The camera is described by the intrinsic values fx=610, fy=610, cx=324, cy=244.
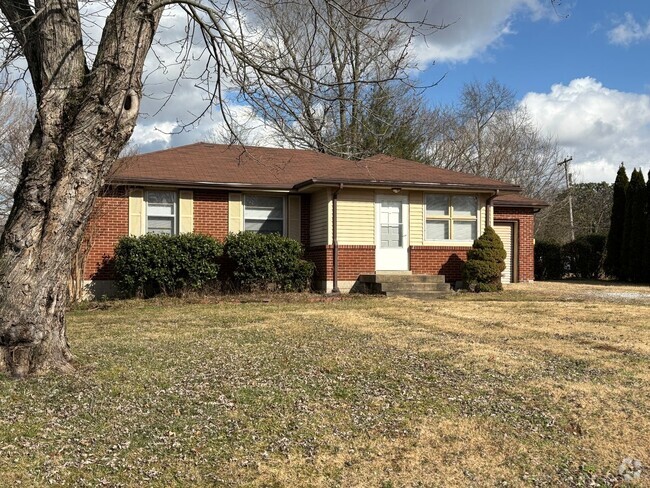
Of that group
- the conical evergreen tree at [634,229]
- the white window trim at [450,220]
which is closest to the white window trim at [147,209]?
the white window trim at [450,220]

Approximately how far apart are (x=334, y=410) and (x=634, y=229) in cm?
2038

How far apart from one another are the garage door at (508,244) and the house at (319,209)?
11.4 feet

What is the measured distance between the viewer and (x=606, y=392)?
5.48 m

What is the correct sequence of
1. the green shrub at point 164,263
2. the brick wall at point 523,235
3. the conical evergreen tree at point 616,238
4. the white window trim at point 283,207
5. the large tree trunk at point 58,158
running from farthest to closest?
the conical evergreen tree at point 616,238 < the brick wall at point 523,235 < the white window trim at point 283,207 < the green shrub at point 164,263 < the large tree trunk at point 58,158

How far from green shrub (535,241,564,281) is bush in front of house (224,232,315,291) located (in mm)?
11660

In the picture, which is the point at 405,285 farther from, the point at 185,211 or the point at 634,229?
the point at 634,229

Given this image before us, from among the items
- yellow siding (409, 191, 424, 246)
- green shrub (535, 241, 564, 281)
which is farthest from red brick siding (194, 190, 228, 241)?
green shrub (535, 241, 564, 281)

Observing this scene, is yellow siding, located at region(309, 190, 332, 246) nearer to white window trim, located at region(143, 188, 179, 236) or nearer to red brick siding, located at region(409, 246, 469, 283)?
red brick siding, located at region(409, 246, 469, 283)

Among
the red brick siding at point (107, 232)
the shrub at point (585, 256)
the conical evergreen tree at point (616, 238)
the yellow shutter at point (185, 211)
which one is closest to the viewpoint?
the red brick siding at point (107, 232)

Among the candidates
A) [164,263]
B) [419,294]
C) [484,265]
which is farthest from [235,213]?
[484,265]

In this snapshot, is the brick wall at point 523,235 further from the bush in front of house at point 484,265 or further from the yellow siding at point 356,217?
the yellow siding at point 356,217

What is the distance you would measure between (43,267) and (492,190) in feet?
42.3

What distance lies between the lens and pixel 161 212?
1526cm

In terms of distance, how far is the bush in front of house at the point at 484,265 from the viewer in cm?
1546
